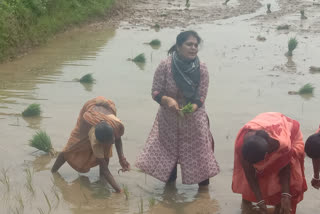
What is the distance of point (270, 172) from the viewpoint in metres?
4.18

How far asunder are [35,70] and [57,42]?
2.80 m

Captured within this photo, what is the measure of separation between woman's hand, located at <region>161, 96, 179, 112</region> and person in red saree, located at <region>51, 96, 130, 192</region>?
0.43 meters

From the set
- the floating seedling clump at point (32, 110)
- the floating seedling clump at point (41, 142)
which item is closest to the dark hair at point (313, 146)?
the floating seedling clump at point (41, 142)

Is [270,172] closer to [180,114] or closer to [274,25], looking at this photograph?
[180,114]

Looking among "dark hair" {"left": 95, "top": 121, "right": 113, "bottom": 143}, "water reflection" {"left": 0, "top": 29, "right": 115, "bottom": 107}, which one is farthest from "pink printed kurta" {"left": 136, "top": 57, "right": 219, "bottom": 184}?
"water reflection" {"left": 0, "top": 29, "right": 115, "bottom": 107}

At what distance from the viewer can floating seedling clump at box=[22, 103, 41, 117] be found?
22.7ft

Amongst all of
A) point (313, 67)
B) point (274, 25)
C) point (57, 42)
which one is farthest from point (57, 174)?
point (274, 25)

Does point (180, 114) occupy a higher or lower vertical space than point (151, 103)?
higher

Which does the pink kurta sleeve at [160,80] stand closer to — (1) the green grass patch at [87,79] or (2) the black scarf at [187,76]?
(2) the black scarf at [187,76]

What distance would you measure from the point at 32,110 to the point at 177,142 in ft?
8.91

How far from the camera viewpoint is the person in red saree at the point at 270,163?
3.91 m

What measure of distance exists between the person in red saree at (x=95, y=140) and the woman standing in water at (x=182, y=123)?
1.02 ft

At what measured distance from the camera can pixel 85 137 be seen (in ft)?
16.5

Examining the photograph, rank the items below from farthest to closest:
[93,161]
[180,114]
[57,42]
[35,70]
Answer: [57,42] → [35,70] → [93,161] → [180,114]
